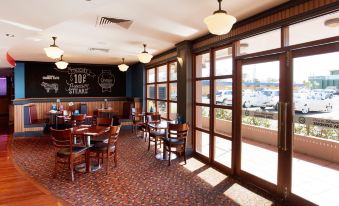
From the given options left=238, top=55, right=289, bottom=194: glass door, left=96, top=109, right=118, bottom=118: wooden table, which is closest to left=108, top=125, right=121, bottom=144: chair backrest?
left=238, top=55, right=289, bottom=194: glass door

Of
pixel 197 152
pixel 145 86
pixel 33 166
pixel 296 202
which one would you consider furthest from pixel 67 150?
pixel 145 86

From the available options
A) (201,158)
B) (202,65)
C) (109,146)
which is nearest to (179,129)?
(201,158)

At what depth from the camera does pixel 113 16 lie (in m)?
3.90

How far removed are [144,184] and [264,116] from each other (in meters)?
2.35

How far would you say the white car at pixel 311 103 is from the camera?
10.2 ft

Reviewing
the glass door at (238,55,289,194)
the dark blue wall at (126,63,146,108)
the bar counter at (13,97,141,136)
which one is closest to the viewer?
the glass door at (238,55,289,194)

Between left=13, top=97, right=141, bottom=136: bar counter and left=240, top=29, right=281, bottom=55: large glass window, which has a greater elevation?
left=240, top=29, right=281, bottom=55: large glass window

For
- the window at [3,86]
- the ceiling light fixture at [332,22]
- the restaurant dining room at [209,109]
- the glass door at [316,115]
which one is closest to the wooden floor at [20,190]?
the restaurant dining room at [209,109]

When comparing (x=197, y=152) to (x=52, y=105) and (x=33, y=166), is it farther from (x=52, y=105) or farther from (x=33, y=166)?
(x=52, y=105)

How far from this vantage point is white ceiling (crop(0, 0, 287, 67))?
281 cm

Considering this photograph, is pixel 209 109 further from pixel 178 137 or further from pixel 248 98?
pixel 248 98

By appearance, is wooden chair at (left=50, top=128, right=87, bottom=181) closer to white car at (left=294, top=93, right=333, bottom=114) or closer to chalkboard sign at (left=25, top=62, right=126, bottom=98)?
white car at (left=294, top=93, right=333, bottom=114)

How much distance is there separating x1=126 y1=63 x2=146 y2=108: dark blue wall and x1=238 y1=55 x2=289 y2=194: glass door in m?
5.48

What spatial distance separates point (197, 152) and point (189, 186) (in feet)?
5.99
